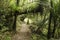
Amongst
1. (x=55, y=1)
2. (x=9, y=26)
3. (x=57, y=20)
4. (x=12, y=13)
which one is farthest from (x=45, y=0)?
(x=9, y=26)

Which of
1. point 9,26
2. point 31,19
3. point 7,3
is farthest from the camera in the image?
point 31,19

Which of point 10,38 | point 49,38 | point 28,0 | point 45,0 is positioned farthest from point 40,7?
point 10,38

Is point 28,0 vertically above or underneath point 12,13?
above

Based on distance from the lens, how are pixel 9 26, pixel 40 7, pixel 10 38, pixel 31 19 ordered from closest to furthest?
pixel 10 38, pixel 9 26, pixel 40 7, pixel 31 19

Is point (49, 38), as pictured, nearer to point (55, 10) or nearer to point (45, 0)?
point (55, 10)

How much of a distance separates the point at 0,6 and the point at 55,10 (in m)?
4.55

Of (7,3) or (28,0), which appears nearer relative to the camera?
(7,3)

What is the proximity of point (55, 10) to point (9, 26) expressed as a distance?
4.36 m

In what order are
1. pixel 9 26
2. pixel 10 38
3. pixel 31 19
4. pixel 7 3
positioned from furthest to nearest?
pixel 31 19
pixel 9 26
pixel 7 3
pixel 10 38

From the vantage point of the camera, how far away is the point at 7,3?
39.2 feet

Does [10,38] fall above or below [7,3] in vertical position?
below

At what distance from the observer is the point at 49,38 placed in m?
11.9

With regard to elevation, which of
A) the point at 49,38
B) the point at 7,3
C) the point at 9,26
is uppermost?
the point at 7,3

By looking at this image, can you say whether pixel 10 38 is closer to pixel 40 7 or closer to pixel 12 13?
pixel 12 13
